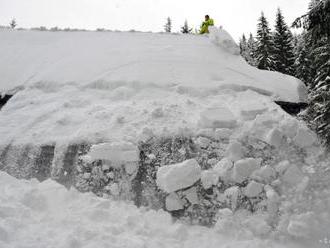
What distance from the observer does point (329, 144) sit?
6230mm

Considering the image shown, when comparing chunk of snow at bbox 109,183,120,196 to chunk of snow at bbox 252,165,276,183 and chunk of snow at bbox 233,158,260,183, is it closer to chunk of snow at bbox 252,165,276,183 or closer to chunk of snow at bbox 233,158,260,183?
chunk of snow at bbox 233,158,260,183

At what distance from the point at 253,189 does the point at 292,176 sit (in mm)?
665

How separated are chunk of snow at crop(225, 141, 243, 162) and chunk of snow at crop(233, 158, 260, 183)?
0.18m

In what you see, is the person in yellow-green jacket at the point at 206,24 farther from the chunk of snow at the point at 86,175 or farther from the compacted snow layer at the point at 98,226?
the compacted snow layer at the point at 98,226

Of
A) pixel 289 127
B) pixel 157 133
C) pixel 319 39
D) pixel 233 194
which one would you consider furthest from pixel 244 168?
pixel 319 39

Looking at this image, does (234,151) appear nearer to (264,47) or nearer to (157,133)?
(157,133)

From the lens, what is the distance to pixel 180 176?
5332mm

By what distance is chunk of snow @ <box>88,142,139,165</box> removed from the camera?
5.74 m

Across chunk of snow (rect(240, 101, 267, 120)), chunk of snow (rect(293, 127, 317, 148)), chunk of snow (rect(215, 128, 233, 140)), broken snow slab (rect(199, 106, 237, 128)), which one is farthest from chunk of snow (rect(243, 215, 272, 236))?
chunk of snow (rect(240, 101, 267, 120))

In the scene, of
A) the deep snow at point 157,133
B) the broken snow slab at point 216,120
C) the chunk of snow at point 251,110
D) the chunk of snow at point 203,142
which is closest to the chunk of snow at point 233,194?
the deep snow at point 157,133

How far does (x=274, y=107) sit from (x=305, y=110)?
3.33 ft

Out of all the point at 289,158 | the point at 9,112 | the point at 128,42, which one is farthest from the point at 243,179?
the point at 128,42

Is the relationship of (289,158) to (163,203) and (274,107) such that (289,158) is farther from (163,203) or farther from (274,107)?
(163,203)

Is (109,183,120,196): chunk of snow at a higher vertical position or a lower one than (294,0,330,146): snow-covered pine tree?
lower
